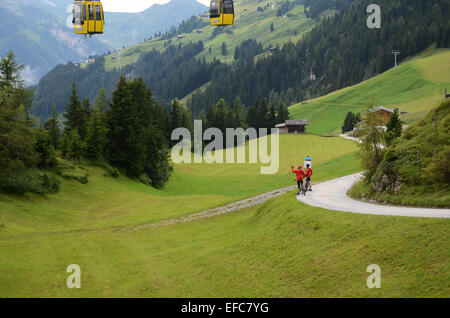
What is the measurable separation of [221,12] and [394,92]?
14827 centimetres

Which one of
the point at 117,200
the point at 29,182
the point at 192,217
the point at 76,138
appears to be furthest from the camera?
the point at 76,138

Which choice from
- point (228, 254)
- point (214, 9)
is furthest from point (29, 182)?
point (228, 254)

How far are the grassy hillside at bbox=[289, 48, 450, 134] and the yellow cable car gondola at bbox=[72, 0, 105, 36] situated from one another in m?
119

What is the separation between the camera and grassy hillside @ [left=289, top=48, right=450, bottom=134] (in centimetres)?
15235

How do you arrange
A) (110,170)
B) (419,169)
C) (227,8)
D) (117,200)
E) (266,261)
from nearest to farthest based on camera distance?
(266,261) → (419,169) → (227,8) → (117,200) → (110,170)

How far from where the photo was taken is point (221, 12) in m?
35.7

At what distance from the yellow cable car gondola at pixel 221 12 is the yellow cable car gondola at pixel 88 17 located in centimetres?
901

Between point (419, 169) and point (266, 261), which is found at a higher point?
point (419, 169)

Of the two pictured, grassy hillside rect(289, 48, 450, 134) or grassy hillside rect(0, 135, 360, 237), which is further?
grassy hillside rect(289, 48, 450, 134)

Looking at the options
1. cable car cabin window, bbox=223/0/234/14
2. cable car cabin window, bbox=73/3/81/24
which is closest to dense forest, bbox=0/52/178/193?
cable car cabin window, bbox=73/3/81/24

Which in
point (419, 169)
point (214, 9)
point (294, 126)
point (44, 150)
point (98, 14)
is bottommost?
point (294, 126)

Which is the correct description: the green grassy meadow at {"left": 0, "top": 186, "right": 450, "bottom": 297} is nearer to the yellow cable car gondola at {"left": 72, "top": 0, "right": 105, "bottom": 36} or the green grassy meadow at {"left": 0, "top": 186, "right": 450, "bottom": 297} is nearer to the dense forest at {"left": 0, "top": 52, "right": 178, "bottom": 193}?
the dense forest at {"left": 0, "top": 52, "right": 178, "bottom": 193}

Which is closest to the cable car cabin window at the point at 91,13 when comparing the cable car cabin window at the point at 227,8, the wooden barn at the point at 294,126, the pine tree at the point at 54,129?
the cable car cabin window at the point at 227,8

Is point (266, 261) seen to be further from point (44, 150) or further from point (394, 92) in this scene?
point (394, 92)
